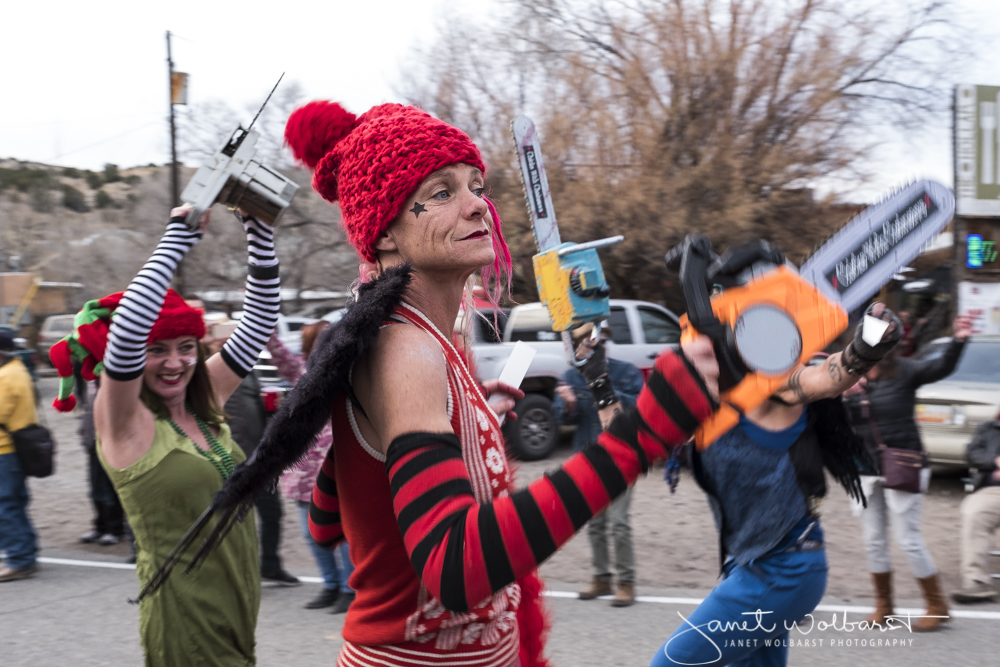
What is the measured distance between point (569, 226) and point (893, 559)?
10082 millimetres

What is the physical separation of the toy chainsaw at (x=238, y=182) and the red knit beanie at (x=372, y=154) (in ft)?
1.30

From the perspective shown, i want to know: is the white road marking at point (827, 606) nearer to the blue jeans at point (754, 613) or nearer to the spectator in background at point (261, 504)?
the spectator in background at point (261, 504)

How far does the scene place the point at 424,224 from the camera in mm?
1470

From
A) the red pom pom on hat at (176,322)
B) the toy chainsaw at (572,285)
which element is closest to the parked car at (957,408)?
the toy chainsaw at (572,285)

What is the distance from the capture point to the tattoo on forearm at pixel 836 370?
2.67 metres

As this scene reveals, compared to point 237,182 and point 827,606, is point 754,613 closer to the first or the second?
point 237,182

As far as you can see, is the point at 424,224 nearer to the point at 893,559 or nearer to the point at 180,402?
the point at 180,402

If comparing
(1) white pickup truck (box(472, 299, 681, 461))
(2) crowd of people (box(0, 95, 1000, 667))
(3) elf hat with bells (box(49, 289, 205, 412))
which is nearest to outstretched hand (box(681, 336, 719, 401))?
(2) crowd of people (box(0, 95, 1000, 667))

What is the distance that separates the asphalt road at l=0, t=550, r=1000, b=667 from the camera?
4348 millimetres

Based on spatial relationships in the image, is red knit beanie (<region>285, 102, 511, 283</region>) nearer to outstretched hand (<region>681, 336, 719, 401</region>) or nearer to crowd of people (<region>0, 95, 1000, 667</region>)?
crowd of people (<region>0, 95, 1000, 667</region>)

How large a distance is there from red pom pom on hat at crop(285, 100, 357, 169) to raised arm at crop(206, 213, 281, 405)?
0.69 m

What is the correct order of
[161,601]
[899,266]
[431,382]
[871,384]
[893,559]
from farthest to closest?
1. [893,559]
2. [871,384]
3. [161,601]
4. [899,266]
5. [431,382]

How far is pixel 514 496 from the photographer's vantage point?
3.93ft

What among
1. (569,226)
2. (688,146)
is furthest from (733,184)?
(569,226)
